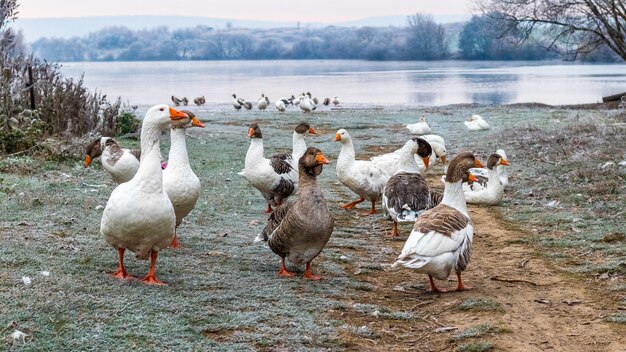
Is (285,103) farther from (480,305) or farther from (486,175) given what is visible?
(480,305)

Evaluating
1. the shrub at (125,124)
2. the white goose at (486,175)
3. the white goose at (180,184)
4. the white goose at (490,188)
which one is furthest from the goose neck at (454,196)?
the shrub at (125,124)

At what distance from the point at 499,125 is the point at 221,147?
10.1 m

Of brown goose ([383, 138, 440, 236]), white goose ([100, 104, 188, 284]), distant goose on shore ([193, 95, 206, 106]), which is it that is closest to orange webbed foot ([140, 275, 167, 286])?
white goose ([100, 104, 188, 284])

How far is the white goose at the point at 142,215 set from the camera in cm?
645

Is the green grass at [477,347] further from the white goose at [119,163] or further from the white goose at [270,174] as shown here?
the white goose at [119,163]

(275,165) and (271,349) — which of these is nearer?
(271,349)

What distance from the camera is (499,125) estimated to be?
24281mm

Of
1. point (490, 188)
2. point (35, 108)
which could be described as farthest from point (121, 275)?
point (35, 108)

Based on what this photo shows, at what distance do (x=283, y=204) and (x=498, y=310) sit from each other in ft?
8.40

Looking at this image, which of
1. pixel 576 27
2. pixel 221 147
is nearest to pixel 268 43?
pixel 576 27

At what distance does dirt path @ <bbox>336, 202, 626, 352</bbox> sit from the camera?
6.03 m

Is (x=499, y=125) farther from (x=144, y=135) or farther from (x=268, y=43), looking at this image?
(x=268, y=43)

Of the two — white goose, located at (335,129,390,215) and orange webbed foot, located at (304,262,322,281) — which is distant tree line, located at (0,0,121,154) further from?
orange webbed foot, located at (304,262,322,281)

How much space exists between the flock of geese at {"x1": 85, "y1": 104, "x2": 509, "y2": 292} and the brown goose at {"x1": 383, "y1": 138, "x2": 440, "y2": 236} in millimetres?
14
